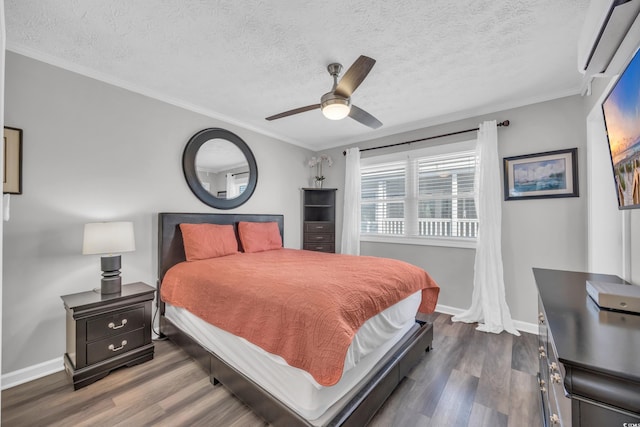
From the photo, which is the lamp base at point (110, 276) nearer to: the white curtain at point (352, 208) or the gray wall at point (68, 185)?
the gray wall at point (68, 185)

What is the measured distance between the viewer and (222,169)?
3500mm

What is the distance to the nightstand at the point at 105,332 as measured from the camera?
198 centimetres

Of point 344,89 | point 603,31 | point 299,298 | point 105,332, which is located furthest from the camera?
point 105,332

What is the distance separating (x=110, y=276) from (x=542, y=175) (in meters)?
4.39

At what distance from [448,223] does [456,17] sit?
97.9 inches

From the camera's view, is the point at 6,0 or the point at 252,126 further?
the point at 252,126

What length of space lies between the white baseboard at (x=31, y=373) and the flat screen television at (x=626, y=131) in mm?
4010

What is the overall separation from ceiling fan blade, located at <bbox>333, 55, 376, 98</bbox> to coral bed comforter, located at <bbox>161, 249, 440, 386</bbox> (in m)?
1.40

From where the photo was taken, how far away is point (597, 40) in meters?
1.22

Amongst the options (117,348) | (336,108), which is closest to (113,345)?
(117,348)

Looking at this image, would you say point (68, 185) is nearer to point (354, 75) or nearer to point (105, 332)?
A: point (105, 332)

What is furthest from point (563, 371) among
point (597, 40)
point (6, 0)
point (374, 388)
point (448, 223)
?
point (6, 0)

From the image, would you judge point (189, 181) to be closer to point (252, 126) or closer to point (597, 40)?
point (252, 126)

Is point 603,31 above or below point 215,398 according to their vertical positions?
above
